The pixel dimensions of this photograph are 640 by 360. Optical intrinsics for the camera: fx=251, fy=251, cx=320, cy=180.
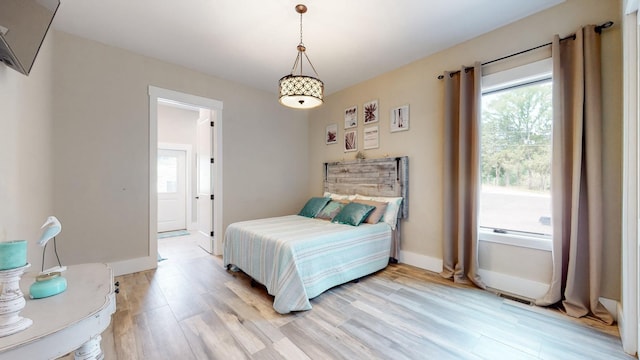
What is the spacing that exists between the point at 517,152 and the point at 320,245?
2.17 metres

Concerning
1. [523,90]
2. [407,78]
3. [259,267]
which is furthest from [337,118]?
[259,267]

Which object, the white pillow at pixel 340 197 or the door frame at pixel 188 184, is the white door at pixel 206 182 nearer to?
the door frame at pixel 188 184

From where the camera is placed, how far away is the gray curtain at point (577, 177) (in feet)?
6.44

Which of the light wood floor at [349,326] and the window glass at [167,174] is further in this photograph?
the window glass at [167,174]

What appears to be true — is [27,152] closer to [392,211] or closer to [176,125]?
[392,211]

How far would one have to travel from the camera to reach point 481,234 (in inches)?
105

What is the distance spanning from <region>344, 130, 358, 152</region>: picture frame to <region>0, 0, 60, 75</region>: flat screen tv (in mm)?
3328

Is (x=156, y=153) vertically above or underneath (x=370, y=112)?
underneath

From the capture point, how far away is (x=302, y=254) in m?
2.26

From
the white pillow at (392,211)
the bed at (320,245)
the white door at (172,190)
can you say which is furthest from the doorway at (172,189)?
the white pillow at (392,211)

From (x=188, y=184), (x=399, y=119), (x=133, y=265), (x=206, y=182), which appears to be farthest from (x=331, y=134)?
(x=188, y=184)

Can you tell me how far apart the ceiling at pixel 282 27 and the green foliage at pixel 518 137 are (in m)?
0.74

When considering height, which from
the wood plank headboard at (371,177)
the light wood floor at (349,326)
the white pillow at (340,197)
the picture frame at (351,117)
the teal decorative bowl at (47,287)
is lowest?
the light wood floor at (349,326)

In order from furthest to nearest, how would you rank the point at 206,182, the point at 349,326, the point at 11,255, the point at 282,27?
1. the point at 206,182
2. the point at 282,27
3. the point at 349,326
4. the point at 11,255
